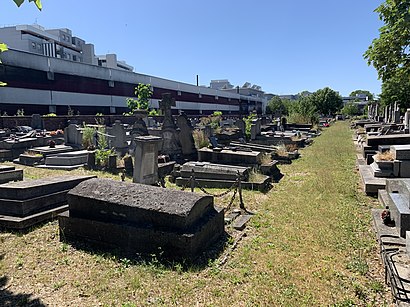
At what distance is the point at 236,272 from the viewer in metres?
4.07

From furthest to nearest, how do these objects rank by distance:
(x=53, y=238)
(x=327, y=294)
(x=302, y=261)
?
(x=53, y=238) → (x=302, y=261) → (x=327, y=294)

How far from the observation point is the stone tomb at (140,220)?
14.3ft

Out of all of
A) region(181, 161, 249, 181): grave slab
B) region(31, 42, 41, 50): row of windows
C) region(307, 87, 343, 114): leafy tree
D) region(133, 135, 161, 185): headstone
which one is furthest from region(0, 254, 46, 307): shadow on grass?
region(307, 87, 343, 114): leafy tree

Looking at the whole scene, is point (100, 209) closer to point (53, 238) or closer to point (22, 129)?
point (53, 238)

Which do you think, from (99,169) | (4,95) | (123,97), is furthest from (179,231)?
(123,97)

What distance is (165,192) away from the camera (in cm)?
492

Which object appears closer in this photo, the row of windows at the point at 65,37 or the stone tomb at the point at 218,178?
the stone tomb at the point at 218,178

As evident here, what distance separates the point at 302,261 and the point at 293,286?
71 cm

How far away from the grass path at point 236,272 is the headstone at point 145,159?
2549 mm

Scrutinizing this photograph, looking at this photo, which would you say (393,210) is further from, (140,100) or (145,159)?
(140,100)

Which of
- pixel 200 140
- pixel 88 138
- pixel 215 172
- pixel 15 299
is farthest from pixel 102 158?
pixel 15 299

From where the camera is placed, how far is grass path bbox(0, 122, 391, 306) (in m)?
3.48

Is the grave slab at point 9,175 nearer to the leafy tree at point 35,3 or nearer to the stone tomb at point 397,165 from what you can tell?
the leafy tree at point 35,3

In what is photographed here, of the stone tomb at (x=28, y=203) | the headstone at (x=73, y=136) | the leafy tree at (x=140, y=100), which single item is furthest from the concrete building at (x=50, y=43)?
the stone tomb at (x=28, y=203)
